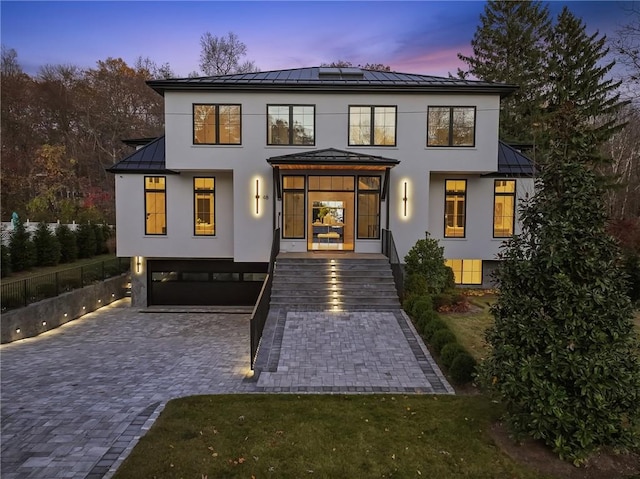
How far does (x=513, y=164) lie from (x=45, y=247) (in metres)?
20.6

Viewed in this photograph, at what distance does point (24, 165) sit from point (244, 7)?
24.8m

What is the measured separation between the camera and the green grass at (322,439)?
473 cm

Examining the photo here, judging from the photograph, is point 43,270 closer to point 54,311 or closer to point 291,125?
point 54,311

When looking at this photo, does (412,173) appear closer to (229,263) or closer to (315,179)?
(315,179)

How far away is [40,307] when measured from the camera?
491 inches

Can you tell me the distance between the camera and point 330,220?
615 inches

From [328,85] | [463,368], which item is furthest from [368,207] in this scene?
[463,368]

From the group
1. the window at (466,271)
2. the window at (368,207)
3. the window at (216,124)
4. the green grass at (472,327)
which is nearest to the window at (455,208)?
the window at (466,271)

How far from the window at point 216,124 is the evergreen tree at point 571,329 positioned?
38.0 feet

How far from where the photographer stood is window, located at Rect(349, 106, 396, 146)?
47.9 ft

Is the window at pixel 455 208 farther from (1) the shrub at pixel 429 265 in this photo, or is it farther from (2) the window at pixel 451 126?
(1) the shrub at pixel 429 265

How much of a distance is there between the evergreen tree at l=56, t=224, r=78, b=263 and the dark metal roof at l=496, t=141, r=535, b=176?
20.0 m

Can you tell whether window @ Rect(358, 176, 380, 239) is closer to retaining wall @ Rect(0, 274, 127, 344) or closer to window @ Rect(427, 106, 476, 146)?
window @ Rect(427, 106, 476, 146)

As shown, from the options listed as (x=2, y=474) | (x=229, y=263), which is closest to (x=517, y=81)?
(x=229, y=263)
